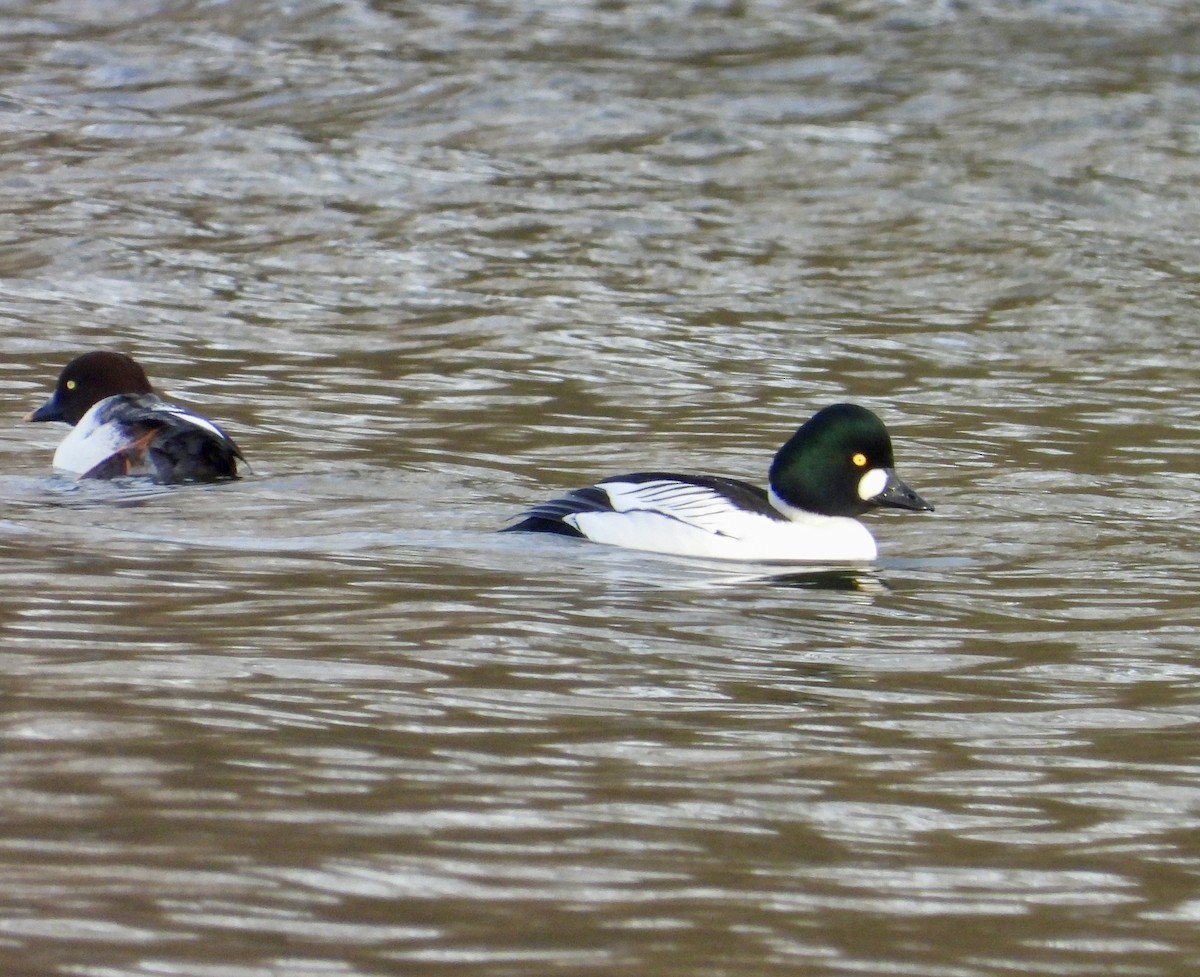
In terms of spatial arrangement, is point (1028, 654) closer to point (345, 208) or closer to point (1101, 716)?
point (1101, 716)

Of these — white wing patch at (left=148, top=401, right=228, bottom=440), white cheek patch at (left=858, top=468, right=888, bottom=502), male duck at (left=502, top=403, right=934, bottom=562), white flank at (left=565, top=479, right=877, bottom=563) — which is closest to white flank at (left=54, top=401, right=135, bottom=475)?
white wing patch at (left=148, top=401, right=228, bottom=440)

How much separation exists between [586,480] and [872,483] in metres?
1.83

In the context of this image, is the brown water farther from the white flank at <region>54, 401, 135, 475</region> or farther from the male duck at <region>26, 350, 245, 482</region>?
the white flank at <region>54, 401, 135, 475</region>

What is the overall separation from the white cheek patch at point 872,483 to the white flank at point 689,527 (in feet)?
1.13

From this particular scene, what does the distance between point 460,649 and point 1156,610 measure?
2528mm

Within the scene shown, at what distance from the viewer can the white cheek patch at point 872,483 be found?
8.99 m

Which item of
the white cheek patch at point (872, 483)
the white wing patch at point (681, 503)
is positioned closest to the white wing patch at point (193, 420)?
the white wing patch at point (681, 503)

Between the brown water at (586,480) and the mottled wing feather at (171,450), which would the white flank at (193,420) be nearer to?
the mottled wing feather at (171,450)

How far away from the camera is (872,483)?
902 cm

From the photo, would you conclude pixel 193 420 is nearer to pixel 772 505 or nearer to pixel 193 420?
pixel 193 420

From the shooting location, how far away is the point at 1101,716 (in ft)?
19.1

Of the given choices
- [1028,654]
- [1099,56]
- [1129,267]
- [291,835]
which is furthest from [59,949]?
[1099,56]

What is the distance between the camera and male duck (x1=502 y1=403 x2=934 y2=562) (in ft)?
28.2

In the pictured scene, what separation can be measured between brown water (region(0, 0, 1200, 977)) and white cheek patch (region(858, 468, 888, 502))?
34 cm
